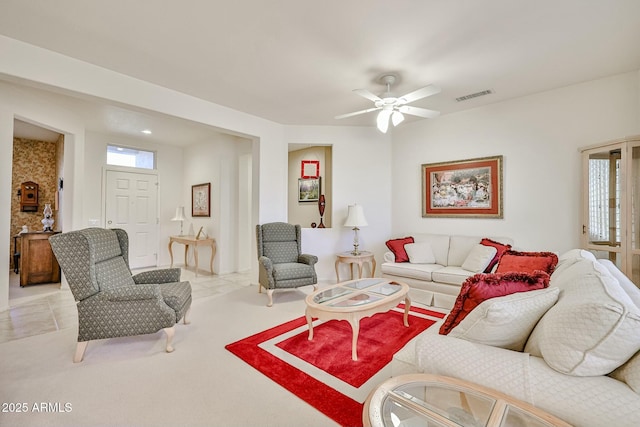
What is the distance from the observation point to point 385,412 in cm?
101

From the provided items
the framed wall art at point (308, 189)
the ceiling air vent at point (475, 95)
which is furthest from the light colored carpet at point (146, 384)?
the ceiling air vent at point (475, 95)

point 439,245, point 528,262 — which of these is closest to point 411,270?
point 439,245

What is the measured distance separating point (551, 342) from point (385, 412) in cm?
70

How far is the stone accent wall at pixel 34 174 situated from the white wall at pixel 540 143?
24.2 ft

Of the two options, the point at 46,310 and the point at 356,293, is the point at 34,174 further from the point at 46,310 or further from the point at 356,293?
the point at 356,293

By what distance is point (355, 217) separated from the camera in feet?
14.6

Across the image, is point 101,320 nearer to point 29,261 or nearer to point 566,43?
point 29,261

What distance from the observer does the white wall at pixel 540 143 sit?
3.14 m

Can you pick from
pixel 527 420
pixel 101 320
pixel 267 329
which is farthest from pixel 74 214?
pixel 527 420

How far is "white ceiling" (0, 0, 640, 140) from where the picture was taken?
2074 mm

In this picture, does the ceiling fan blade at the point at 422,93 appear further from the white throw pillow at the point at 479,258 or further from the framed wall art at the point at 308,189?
the framed wall art at the point at 308,189

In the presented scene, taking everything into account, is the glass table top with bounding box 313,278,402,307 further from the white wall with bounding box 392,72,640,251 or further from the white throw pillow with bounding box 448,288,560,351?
the white wall with bounding box 392,72,640,251

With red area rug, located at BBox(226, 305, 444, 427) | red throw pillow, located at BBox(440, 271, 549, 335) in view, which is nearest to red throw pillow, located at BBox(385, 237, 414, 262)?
red area rug, located at BBox(226, 305, 444, 427)

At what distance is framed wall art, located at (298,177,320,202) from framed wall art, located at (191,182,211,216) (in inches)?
73.1
